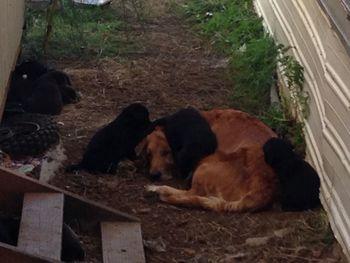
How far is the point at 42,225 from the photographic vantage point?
5828 mm

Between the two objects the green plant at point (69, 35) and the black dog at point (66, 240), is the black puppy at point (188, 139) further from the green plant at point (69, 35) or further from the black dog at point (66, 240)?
the green plant at point (69, 35)

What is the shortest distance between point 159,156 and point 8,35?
1959mm

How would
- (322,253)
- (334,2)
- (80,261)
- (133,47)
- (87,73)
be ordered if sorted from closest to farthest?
(80,261), (322,253), (334,2), (87,73), (133,47)

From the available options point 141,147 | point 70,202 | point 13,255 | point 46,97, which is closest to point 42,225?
point 70,202

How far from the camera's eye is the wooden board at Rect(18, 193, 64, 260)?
5.49 m

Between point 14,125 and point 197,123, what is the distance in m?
1.67

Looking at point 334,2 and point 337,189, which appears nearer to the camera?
point 337,189

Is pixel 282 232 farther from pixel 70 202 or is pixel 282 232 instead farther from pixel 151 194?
pixel 70 202

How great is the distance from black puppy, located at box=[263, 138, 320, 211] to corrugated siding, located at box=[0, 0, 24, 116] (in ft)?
7.30

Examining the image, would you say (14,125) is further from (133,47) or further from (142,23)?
(142,23)


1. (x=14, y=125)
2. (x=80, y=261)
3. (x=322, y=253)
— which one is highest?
(x=14, y=125)

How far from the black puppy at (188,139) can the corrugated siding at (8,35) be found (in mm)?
1375

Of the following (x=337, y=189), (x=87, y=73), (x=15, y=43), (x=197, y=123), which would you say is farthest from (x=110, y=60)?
(x=337, y=189)

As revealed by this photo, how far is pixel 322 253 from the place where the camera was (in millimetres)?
6277
